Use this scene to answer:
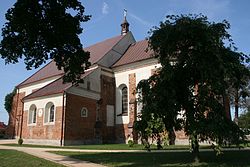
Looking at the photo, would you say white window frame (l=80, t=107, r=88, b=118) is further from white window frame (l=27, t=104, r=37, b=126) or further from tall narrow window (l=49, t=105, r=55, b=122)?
white window frame (l=27, t=104, r=37, b=126)

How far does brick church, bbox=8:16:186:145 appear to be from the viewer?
91.3 feet

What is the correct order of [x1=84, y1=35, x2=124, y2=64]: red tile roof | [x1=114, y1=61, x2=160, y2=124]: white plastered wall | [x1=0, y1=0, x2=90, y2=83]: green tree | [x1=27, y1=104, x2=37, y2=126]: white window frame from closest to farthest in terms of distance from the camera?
[x1=0, y1=0, x2=90, y2=83]: green tree, [x1=114, y1=61, x2=160, y2=124]: white plastered wall, [x1=27, y1=104, x2=37, y2=126]: white window frame, [x1=84, y1=35, x2=124, y2=64]: red tile roof

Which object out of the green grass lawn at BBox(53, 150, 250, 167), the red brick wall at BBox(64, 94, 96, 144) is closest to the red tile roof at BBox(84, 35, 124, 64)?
the red brick wall at BBox(64, 94, 96, 144)

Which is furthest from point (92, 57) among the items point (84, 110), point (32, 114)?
point (32, 114)

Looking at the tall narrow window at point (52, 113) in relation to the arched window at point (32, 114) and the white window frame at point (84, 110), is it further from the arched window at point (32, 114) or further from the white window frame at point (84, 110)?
the arched window at point (32, 114)

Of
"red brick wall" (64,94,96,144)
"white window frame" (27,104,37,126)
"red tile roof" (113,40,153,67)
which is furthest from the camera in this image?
"red tile roof" (113,40,153,67)

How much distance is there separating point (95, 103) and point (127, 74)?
5.17m

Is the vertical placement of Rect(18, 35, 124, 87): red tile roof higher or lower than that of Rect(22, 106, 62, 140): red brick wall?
higher

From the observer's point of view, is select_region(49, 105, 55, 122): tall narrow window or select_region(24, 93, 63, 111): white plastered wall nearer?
select_region(24, 93, 63, 111): white plastered wall

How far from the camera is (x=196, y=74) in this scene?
12.9 m

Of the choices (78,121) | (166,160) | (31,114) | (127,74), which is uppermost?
(127,74)

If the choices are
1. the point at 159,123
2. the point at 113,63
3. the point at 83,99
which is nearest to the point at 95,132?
the point at 83,99

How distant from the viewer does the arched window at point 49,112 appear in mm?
29209

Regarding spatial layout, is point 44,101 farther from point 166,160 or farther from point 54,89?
point 166,160
